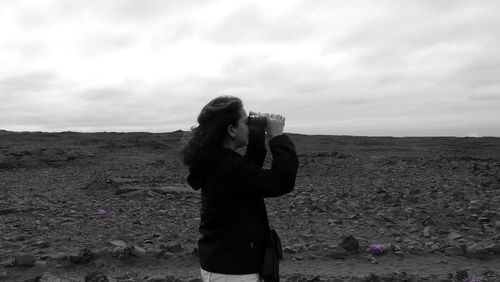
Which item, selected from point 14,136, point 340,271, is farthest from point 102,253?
point 14,136

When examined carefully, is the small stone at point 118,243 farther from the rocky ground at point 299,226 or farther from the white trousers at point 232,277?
the white trousers at point 232,277

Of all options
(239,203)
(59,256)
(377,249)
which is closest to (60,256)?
(59,256)

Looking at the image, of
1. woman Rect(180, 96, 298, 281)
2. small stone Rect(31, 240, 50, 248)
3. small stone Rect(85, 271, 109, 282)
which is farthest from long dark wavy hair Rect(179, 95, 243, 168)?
small stone Rect(31, 240, 50, 248)

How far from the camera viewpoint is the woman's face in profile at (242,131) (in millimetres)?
2797

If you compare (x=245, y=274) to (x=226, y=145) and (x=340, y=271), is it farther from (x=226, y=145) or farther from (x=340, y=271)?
(x=340, y=271)

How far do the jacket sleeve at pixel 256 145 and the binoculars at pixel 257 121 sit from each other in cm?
2

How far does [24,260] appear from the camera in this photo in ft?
18.6

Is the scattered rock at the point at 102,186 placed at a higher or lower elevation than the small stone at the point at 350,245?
higher

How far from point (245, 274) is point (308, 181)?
35.0 feet

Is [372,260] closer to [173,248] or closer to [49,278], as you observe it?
[173,248]

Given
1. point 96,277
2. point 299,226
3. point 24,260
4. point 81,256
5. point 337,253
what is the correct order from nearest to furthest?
point 96,277 < point 24,260 < point 81,256 < point 337,253 < point 299,226

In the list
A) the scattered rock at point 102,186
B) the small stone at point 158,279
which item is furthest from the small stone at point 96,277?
the scattered rock at point 102,186

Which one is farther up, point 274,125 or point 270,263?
point 274,125

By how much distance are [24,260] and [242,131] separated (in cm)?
405
